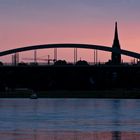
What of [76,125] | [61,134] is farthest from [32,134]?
[76,125]

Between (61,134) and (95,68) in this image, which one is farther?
(95,68)

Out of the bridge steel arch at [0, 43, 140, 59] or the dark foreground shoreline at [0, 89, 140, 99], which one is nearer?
the bridge steel arch at [0, 43, 140, 59]

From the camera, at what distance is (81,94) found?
11206 cm

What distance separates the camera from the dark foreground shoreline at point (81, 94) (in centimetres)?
10812

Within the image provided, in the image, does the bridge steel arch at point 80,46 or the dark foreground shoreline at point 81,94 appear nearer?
the bridge steel arch at point 80,46

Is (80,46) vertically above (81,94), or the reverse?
(80,46)

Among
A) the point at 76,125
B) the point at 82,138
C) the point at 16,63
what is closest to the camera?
the point at 82,138

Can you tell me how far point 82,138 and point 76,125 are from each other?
23.3ft

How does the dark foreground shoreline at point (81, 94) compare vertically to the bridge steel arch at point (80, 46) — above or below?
below

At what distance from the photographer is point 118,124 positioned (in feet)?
121

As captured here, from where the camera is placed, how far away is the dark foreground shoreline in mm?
108125

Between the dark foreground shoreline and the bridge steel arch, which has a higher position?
the bridge steel arch

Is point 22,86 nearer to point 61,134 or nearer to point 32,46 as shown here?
point 32,46

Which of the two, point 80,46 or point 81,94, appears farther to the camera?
point 81,94
